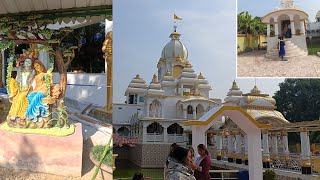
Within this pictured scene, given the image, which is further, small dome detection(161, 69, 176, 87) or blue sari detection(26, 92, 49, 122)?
small dome detection(161, 69, 176, 87)

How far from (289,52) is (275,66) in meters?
0.24

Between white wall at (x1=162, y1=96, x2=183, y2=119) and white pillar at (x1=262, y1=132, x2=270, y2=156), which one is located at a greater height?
white wall at (x1=162, y1=96, x2=183, y2=119)

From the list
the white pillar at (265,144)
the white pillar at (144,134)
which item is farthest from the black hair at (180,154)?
the white pillar at (265,144)

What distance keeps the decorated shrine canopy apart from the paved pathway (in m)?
1.80

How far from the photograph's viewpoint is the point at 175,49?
4.68 metres

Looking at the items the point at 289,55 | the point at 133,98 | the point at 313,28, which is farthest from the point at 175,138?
the point at 313,28

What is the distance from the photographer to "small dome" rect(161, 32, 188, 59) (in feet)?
15.4

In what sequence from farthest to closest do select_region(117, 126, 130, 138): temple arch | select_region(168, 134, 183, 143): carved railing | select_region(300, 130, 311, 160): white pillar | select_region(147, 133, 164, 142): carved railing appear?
select_region(147, 133, 164, 142): carved railing
select_region(168, 134, 183, 143): carved railing
select_region(300, 130, 311, 160): white pillar
select_region(117, 126, 130, 138): temple arch

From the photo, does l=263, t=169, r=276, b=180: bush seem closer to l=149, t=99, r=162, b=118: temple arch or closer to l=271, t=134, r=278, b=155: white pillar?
l=271, t=134, r=278, b=155: white pillar

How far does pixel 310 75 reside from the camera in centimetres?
489

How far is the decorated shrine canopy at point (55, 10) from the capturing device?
12.8 ft

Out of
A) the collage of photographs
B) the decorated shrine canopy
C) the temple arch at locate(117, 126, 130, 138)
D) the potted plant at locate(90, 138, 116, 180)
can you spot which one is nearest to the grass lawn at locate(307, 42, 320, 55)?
the collage of photographs

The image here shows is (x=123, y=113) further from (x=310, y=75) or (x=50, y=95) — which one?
(x=310, y=75)

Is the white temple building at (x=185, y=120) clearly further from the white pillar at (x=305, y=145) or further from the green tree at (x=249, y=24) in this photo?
the green tree at (x=249, y=24)
